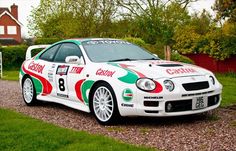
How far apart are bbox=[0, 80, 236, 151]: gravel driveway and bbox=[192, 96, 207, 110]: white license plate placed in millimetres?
284

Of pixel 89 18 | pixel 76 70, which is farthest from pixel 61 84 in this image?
pixel 89 18

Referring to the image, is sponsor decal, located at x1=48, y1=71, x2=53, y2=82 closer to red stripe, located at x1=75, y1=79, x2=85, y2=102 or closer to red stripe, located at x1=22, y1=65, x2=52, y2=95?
red stripe, located at x1=22, y1=65, x2=52, y2=95

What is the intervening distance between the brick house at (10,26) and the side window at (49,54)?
64017mm

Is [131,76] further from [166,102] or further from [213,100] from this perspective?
[213,100]

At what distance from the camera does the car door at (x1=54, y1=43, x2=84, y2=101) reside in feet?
28.0

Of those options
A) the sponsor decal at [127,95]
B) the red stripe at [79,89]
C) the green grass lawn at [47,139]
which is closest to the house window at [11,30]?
the red stripe at [79,89]

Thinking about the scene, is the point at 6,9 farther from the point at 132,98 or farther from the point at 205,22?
the point at 132,98

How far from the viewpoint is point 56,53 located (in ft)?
30.8

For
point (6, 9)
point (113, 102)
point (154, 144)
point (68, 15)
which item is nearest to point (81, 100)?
point (113, 102)

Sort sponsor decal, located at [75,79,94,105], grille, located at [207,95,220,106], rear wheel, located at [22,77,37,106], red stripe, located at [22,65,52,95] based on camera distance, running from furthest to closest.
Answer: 1. rear wheel, located at [22,77,37,106]
2. red stripe, located at [22,65,52,95]
3. sponsor decal, located at [75,79,94,105]
4. grille, located at [207,95,220,106]

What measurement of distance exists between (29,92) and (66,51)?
5.06 feet

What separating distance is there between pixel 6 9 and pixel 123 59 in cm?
6813

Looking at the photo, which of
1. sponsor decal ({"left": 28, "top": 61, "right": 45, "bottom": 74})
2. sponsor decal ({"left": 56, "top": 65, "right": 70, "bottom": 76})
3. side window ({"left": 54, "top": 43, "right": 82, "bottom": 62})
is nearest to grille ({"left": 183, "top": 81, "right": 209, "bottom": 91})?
side window ({"left": 54, "top": 43, "right": 82, "bottom": 62})

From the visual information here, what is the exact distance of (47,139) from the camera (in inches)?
248
